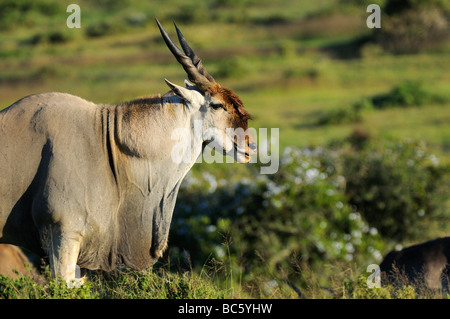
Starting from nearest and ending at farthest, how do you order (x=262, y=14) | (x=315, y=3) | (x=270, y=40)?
(x=270, y=40) < (x=262, y=14) < (x=315, y=3)

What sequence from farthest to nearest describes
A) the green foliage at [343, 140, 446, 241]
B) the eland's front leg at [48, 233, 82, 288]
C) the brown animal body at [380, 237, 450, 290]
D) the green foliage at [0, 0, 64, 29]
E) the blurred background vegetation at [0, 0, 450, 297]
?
the green foliage at [0, 0, 64, 29] < the green foliage at [343, 140, 446, 241] < the blurred background vegetation at [0, 0, 450, 297] < the brown animal body at [380, 237, 450, 290] < the eland's front leg at [48, 233, 82, 288]

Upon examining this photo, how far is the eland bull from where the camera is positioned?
5152mm

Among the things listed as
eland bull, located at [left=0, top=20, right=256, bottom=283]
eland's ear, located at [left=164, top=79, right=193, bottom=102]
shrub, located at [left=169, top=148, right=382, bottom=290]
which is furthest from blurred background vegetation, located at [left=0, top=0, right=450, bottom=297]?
eland's ear, located at [left=164, top=79, right=193, bottom=102]

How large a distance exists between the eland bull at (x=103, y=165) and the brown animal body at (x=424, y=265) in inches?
85.8

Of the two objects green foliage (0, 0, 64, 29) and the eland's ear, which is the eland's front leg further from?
green foliage (0, 0, 64, 29)

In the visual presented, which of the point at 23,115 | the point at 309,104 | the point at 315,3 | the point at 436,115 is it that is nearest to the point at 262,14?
the point at 315,3

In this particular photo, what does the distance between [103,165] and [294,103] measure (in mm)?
17559

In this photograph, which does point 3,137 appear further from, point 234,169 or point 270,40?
point 270,40

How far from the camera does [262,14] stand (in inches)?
1523

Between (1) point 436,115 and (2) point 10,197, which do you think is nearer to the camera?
(2) point 10,197

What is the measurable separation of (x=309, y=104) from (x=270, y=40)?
11.7m

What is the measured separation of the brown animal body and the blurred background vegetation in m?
0.39

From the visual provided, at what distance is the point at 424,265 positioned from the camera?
6.91 meters

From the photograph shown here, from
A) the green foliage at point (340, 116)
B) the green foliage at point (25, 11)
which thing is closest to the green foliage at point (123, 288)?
the green foliage at point (340, 116)
